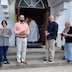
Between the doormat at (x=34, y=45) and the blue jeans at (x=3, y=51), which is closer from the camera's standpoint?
the blue jeans at (x=3, y=51)

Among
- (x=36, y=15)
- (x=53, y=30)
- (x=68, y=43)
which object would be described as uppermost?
(x=36, y=15)

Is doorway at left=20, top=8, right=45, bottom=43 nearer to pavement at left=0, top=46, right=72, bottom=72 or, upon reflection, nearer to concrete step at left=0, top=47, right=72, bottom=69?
concrete step at left=0, top=47, right=72, bottom=69

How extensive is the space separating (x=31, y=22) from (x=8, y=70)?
3.76 metres

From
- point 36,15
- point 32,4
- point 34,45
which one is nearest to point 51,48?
point 34,45

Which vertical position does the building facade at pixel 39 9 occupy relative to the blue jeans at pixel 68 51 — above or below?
above

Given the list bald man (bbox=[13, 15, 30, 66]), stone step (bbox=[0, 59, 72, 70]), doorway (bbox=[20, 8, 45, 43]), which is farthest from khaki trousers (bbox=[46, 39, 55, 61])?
doorway (bbox=[20, 8, 45, 43])

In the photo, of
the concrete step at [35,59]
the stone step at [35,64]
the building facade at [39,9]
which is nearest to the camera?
the stone step at [35,64]

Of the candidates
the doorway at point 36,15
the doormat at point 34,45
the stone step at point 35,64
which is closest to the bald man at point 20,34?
the stone step at point 35,64

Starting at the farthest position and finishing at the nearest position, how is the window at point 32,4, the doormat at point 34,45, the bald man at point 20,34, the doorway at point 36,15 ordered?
the doorway at point 36,15 → the window at point 32,4 → the doormat at point 34,45 → the bald man at point 20,34

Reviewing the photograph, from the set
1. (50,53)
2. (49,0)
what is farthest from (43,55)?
(49,0)

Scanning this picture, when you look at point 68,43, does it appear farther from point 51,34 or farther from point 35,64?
point 35,64

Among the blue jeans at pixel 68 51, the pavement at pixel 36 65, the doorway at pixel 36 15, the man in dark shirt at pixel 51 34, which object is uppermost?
the doorway at pixel 36 15

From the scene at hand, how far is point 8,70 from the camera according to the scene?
21.9ft

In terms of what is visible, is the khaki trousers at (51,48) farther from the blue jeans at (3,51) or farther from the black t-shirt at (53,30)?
the blue jeans at (3,51)
